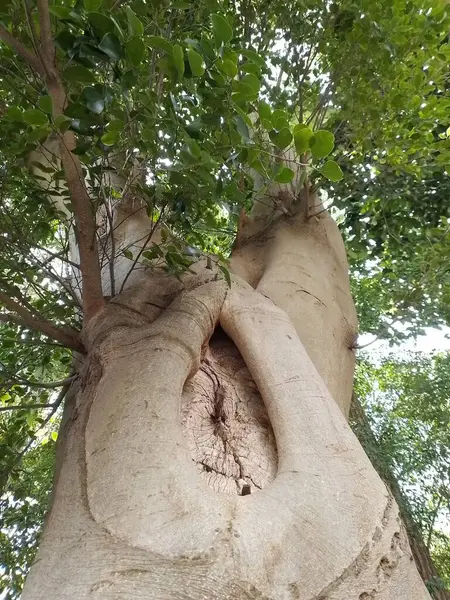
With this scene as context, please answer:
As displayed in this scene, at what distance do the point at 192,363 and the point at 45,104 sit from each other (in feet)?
2.44

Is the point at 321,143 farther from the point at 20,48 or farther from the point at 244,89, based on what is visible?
the point at 20,48

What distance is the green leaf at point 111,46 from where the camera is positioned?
3.02 feet

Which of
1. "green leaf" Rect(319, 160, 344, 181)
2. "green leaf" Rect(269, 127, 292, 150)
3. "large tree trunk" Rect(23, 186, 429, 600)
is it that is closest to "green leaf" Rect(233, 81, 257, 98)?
"green leaf" Rect(269, 127, 292, 150)

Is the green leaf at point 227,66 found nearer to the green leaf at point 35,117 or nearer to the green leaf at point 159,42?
the green leaf at point 159,42

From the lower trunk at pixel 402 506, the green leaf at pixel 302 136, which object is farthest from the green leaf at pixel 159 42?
the lower trunk at pixel 402 506

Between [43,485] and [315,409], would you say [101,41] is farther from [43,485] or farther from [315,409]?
[43,485]

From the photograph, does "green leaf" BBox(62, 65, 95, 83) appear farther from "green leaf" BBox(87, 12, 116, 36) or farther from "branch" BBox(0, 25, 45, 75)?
"branch" BBox(0, 25, 45, 75)

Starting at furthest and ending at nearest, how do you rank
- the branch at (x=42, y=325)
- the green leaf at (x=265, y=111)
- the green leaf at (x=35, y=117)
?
the branch at (x=42, y=325) → the green leaf at (x=265, y=111) → the green leaf at (x=35, y=117)

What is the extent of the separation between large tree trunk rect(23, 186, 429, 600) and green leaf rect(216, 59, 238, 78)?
26.5 inches

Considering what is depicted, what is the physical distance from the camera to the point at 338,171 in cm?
113

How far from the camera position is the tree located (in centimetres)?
86

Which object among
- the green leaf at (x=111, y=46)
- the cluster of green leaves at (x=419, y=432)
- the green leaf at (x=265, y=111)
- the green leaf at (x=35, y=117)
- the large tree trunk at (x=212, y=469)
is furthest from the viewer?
the cluster of green leaves at (x=419, y=432)

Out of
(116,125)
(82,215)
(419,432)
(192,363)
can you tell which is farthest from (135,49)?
(419,432)

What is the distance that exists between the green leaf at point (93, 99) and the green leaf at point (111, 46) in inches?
3.6
